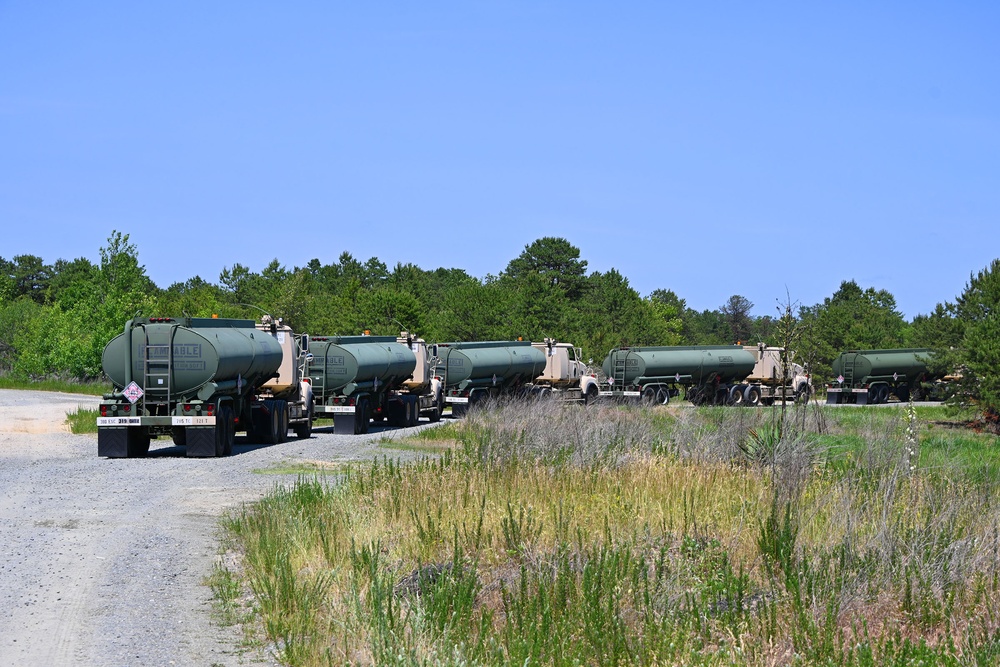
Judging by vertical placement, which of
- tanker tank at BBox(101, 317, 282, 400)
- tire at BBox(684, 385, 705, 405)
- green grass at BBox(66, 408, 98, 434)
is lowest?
tire at BBox(684, 385, 705, 405)

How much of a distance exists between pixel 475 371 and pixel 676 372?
1455 cm

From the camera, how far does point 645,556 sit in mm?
8867

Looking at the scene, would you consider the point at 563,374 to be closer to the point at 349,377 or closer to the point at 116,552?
the point at 349,377

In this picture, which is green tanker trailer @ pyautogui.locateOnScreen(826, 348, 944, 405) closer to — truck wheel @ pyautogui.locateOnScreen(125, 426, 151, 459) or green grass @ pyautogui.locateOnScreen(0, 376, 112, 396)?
green grass @ pyautogui.locateOnScreen(0, 376, 112, 396)

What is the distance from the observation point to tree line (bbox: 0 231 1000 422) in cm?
4484

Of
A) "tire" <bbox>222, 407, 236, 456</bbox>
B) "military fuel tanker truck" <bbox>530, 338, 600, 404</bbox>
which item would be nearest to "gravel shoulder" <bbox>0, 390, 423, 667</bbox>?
"tire" <bbox>222, 407, 236, 456</bbox>

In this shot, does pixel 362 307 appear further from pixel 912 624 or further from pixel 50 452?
pixel 912 624

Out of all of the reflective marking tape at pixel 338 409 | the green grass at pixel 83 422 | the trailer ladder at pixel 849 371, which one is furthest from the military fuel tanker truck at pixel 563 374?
the green grass at pixel 83 422

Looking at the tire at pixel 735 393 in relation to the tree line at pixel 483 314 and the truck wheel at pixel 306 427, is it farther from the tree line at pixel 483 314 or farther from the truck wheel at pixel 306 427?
the truck wheel at pixel 306 427

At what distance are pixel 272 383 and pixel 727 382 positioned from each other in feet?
99.3

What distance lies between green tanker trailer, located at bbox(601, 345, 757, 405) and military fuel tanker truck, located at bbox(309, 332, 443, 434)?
1316 centimetres

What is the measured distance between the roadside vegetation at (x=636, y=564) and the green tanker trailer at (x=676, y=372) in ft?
122

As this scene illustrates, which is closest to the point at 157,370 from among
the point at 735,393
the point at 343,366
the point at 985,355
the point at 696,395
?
the point at 343,366

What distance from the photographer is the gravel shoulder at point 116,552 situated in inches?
328
